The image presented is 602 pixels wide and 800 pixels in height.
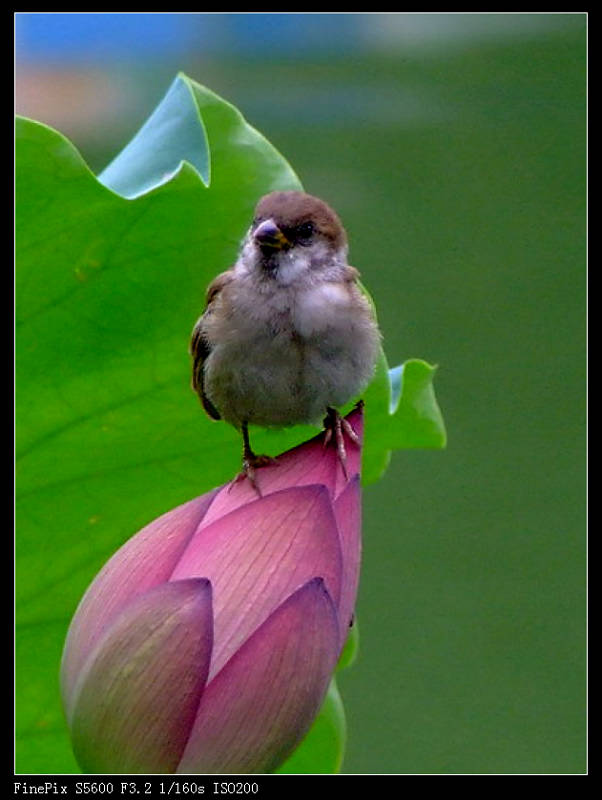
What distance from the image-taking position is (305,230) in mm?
972

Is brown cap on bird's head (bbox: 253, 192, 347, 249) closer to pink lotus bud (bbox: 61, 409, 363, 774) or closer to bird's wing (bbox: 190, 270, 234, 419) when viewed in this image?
bird's wing (bbox: 190, 270, 234, 419)

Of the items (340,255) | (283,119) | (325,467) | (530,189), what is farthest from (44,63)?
(325,467)

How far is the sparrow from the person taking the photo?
0.88 metres

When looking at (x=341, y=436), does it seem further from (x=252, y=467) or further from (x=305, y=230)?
(x=305, y=230)

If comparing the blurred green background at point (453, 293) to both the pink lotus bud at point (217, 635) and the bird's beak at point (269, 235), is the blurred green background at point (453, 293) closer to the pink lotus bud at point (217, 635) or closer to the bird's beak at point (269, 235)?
the bird's beak at point (269, 235)

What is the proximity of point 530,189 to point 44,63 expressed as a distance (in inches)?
85.9

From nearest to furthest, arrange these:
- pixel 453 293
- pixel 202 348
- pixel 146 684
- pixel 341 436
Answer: pixel 146 684, pixel 341 436, pixel 202 348, pixel 453 293

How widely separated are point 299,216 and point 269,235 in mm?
45

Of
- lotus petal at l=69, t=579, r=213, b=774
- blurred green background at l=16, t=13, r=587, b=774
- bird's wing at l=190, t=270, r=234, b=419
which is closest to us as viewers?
lotus petal at l=69, t=579, r=213, b=774

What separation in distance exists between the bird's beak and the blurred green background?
0.45 metres

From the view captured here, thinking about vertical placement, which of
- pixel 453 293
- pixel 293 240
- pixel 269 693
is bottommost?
pixel 453 293

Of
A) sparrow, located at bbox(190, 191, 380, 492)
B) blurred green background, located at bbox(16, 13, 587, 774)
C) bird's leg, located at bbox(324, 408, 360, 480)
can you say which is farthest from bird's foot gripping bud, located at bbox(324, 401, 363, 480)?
blurred green background, located at bbox(16, 13, 587, 774)

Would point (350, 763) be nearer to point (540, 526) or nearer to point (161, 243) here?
point (540, 526)

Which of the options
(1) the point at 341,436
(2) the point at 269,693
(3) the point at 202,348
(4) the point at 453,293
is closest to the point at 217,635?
(2) the point at 269,693
